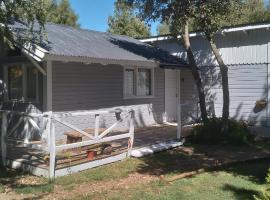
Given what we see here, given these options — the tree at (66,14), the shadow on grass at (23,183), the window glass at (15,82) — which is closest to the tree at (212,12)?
the window glass at (15,82)

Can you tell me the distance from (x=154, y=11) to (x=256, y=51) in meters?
4.74

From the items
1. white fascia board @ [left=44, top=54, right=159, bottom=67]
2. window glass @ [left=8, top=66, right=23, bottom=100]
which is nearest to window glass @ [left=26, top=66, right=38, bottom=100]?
window glass @ [left=8, top=66, right=23, bottom=100]

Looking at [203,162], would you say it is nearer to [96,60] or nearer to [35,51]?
[96,60]

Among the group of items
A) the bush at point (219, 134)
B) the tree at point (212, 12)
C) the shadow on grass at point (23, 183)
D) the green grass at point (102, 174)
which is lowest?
the shadow on grass at point (23, 183)

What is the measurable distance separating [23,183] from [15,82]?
228 inches

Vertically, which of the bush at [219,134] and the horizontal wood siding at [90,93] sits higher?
the horizontal wood siding at [90,93]

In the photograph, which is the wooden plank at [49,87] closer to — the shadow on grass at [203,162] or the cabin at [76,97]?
the cabin at [76,97]

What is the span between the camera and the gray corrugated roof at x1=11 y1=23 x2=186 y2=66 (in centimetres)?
1270

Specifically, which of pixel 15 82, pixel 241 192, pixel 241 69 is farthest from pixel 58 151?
pixel 241 69

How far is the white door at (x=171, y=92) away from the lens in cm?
1789

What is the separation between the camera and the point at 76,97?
44.9 ft

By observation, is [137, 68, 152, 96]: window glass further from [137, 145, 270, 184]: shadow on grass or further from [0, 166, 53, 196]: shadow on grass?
[0, 166, 53, 196]: shadow on grass

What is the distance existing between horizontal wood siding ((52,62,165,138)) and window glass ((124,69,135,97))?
327 mm

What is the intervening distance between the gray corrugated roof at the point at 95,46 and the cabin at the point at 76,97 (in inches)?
1.8
